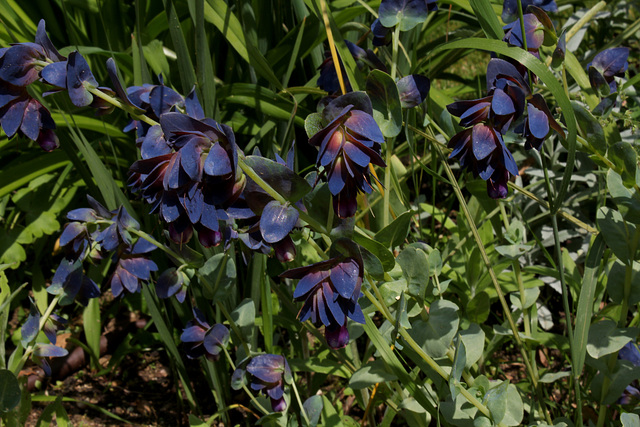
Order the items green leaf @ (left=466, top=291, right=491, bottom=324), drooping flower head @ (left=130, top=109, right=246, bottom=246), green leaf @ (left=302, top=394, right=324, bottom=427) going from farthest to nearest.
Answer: green leaf @ (left=466, top=291, right=491, bottom=324) → green leaf @ (left=302, top=394, right=324, bottom=427) → drooping flower head @ (left=130, top=109, right=246, bottom=246)

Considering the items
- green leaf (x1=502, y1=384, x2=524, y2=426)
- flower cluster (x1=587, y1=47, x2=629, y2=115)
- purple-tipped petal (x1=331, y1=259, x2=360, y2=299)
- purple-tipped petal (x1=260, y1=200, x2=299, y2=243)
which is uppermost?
purple-tipped petal (x1=260, y1=200, x2=299, y2=243)

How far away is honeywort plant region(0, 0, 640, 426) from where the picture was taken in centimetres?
66

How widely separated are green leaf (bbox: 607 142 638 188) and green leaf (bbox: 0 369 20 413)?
2.97 ft

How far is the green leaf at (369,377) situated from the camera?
0.93 m

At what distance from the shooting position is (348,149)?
597mm

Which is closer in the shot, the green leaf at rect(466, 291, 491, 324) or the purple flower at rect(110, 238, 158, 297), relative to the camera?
the purple flower at rect(110, 238, 158, 297)

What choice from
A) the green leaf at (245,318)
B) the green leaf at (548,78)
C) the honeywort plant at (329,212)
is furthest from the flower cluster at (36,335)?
the green leaf at (548,78)

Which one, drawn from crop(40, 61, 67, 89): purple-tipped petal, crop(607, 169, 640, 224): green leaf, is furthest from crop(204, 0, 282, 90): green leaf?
crop(607, 169, 640, 224): green leaf

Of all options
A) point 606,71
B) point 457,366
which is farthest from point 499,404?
point 606,71

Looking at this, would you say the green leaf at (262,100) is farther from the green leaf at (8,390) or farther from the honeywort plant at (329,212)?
the green leaf at (8,390)

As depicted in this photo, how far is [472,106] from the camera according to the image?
2.38 ft

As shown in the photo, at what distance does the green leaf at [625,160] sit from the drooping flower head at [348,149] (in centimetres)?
38

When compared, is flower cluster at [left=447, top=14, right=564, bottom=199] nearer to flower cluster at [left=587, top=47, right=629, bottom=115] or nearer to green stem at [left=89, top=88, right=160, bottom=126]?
flower cluster at [left=587, top=47, right=629, bottom=115]

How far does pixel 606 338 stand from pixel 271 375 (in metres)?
0.52
